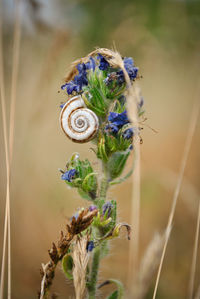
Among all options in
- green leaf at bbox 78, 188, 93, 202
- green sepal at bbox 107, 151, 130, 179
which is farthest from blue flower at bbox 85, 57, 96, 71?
green leaf at bbox 78, 188, 93, 202

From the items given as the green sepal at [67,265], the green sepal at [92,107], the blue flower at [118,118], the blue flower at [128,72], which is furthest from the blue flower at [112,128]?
the green sepal at [67,265]

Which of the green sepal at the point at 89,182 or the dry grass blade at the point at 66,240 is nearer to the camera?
the dry grass blade at the point at 66,240

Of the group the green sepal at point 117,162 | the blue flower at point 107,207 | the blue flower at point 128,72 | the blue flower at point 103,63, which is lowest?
the blue flower at point 107,207

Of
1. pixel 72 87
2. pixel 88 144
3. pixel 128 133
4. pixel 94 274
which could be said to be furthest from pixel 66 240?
pixel 88 144

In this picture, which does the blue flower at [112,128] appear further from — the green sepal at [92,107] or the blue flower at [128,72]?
the blue flower at [128,72]

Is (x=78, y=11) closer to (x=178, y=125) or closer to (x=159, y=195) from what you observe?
(x=178, y=125)

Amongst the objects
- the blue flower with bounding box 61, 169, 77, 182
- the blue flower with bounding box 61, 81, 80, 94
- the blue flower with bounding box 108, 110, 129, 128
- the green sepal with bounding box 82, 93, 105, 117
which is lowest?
the blue flower with bounding box 61, 169, 77, 182

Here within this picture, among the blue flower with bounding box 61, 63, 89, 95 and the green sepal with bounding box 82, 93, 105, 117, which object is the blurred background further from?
the green sepal with bounding box 82, 93, 105, 117
